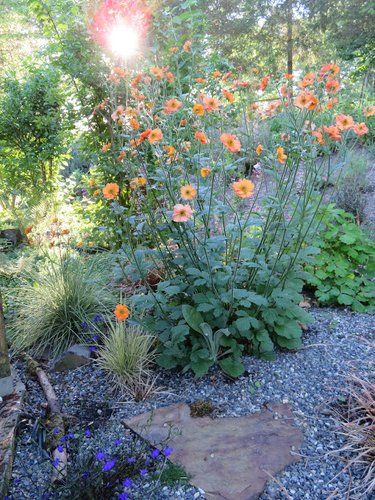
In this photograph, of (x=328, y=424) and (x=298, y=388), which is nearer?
(x=328, y=424)

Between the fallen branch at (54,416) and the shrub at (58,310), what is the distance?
0.77 ft

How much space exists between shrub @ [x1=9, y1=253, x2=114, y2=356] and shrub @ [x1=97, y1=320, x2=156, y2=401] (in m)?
0.40

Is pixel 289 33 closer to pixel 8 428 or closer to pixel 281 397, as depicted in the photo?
pixel 281 397

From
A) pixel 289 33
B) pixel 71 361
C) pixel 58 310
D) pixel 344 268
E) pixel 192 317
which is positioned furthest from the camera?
pixel 289 33

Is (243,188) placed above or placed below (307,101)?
below

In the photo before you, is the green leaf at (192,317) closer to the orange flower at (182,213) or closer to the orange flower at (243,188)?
the orange flower at (182,213)

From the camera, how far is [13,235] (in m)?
5.82

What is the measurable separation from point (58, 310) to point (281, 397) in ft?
5.22

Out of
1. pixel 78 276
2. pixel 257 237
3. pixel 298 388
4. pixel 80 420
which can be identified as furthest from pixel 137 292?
pixel 298 388

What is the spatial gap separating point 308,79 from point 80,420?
203 centimetres

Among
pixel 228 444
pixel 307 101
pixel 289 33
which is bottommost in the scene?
pixel 228 444

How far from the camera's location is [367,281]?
3.28 meters

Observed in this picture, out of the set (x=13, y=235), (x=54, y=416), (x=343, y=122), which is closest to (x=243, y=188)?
(x=343, y=122)

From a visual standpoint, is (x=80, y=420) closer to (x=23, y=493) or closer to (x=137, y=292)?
(x=23, y=493)
